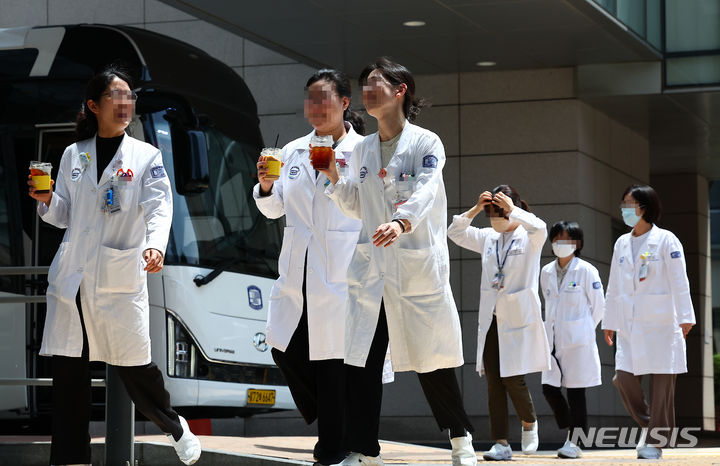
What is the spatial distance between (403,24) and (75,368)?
8.84 metres

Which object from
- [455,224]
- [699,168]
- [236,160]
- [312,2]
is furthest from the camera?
[699,168]

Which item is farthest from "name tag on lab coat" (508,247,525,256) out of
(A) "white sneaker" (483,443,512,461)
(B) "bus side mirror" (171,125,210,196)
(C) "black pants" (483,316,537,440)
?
(B) "bus side mirror" (171,125,210,196)

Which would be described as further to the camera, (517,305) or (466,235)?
(466,235)

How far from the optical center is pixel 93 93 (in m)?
6.60

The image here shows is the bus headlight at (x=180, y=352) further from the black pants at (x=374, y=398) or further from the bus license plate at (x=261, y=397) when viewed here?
the black pants at (x=374, y=398)

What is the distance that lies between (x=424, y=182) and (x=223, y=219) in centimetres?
580

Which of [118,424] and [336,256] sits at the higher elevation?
[336,256]

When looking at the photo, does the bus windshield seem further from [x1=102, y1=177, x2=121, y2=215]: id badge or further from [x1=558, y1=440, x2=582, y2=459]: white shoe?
[x1=102, y1=177, x2=121, y2=215]: id badge

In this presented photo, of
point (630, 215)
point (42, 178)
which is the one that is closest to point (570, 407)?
point (630, 215)

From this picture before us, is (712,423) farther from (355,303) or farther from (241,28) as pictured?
(355,303)

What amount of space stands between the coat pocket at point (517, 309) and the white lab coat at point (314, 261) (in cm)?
321

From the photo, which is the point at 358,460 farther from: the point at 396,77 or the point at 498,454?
the point at 498,454

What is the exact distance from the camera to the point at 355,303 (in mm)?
6219

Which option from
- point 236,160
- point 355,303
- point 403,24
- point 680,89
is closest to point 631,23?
point 680,89
